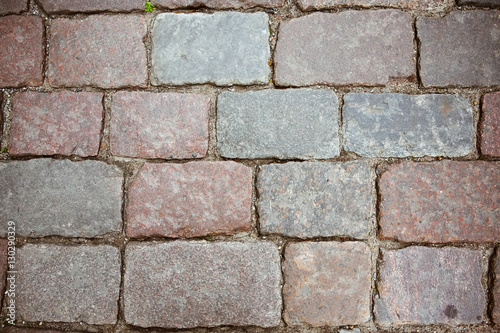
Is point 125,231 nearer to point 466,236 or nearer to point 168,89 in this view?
point 168,89

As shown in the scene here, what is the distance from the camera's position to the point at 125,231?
4.98 feet

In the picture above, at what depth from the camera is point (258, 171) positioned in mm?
1512

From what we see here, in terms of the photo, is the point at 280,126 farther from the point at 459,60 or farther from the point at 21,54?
the point at 21,54

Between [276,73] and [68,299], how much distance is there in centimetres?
153

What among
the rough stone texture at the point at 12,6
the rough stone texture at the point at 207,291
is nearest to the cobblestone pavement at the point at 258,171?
the rough stone texture at the point at 207,291

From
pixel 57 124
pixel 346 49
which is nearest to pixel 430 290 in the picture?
pixel 346 49

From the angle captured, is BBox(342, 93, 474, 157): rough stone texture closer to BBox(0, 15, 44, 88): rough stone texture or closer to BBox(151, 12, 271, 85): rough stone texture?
BBox(151, 12, 271, 85): rough stone texture

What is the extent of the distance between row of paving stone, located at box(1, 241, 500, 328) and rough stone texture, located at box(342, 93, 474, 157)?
0.49 m

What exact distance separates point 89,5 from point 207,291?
62.8 inches

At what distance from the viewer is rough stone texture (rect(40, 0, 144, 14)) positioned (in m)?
1.59

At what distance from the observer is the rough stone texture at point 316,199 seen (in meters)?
1.49

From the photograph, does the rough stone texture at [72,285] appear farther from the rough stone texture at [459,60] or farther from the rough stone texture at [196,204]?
the rough stone texture at [459,60]

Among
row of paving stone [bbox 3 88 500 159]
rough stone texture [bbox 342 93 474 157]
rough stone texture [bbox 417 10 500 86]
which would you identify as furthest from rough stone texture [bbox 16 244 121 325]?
rough stone texture [bbox 417 10 500 86]

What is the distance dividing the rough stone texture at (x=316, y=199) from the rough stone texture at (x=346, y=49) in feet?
1.48
